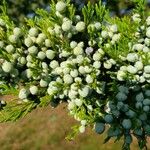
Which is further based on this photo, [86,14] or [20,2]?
[20,2]

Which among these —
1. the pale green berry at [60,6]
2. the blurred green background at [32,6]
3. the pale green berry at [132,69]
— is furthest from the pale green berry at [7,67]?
the blurred green background at [32,6]

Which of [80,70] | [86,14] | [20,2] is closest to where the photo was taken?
[80,70]

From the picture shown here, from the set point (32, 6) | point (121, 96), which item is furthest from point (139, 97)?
A: point (32, 6)

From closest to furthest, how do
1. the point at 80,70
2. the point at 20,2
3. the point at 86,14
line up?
the point at 80,70, the point at 86,14, the point at 20,2

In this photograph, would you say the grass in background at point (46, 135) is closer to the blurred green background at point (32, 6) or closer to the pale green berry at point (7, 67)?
the blurred green background at point (32, 6)

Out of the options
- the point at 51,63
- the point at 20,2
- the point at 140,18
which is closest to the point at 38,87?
the point at 51,63

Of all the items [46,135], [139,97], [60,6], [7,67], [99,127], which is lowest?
[46,135]

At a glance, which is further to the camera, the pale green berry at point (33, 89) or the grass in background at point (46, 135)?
the grass in background at point (46, 135)

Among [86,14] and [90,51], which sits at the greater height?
[86,14]

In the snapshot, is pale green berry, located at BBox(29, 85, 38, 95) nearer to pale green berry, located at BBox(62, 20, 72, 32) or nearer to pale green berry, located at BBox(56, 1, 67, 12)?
pale green berry, located at BBox(62, 20, 72, 32)

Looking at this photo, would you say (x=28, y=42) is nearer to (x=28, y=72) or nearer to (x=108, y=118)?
(x=28, y=72)

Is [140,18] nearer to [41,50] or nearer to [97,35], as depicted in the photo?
[97,35]
